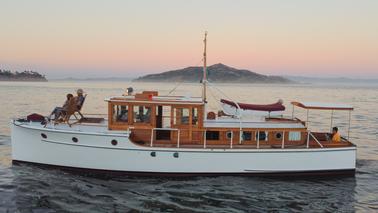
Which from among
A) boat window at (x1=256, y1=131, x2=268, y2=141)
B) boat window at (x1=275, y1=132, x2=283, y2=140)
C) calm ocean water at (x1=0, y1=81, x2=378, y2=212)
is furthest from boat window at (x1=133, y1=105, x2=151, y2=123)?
boat window at (x1=275, y1=132, x2=283, y2=140)

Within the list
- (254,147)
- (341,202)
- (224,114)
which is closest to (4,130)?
(224,114)

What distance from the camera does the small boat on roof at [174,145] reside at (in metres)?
13.7

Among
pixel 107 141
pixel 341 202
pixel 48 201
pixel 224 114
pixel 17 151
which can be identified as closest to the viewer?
pixel 48 201

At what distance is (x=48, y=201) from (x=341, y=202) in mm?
10015

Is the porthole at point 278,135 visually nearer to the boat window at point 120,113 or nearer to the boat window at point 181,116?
the boat window at point 181,116

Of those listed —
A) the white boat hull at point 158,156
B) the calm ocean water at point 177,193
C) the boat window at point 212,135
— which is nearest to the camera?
the calm ocean water at point 177,193

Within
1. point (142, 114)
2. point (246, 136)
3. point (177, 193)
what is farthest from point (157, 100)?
point (246, 136)

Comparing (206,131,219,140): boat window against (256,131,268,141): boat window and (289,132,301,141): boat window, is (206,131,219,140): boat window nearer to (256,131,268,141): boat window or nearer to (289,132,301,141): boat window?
(256,131,268,141): boat window

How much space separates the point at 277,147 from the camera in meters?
14.4

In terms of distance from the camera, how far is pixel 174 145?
14.0 metres

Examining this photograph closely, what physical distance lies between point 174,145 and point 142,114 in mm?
1757

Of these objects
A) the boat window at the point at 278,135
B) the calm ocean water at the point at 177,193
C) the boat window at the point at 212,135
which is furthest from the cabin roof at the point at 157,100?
the boat window at the point at 278,135

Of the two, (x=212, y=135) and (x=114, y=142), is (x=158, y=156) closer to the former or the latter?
(x=114, y=142)

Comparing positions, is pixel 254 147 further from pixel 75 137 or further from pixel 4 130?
pixel 4 130
